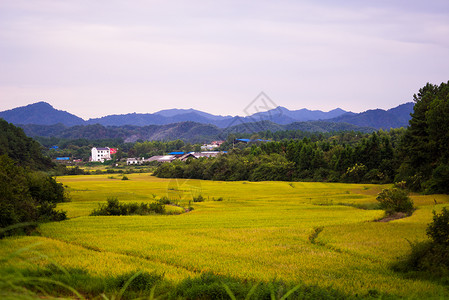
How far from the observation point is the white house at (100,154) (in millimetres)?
132250

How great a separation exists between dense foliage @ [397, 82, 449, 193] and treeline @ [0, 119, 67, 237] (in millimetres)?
37300

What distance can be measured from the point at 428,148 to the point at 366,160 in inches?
689

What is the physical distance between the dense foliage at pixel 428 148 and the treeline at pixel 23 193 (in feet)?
122

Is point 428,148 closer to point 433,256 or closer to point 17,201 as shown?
point 433,256

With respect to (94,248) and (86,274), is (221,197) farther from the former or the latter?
(86,274)

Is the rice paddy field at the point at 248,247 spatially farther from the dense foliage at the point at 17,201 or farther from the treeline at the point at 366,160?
the treeline at the point at 366,160

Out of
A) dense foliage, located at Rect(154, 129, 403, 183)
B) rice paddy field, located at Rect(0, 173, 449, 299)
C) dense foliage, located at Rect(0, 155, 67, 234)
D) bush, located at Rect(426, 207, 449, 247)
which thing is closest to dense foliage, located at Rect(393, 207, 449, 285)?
bush, located at Rect(426, 207, 449, 247)

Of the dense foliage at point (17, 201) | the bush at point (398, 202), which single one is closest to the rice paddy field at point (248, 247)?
the bush at point (398, 202)

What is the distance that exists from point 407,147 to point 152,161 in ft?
264

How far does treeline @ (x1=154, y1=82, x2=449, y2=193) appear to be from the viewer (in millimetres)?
40062

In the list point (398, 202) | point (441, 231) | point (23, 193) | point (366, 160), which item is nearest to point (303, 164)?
point (366, 160)

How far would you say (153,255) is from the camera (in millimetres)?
14266

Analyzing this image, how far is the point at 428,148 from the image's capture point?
41.7m

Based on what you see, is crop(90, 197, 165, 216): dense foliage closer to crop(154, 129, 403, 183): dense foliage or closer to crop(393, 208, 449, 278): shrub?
crop(393, 208, 449, 278): shrub
